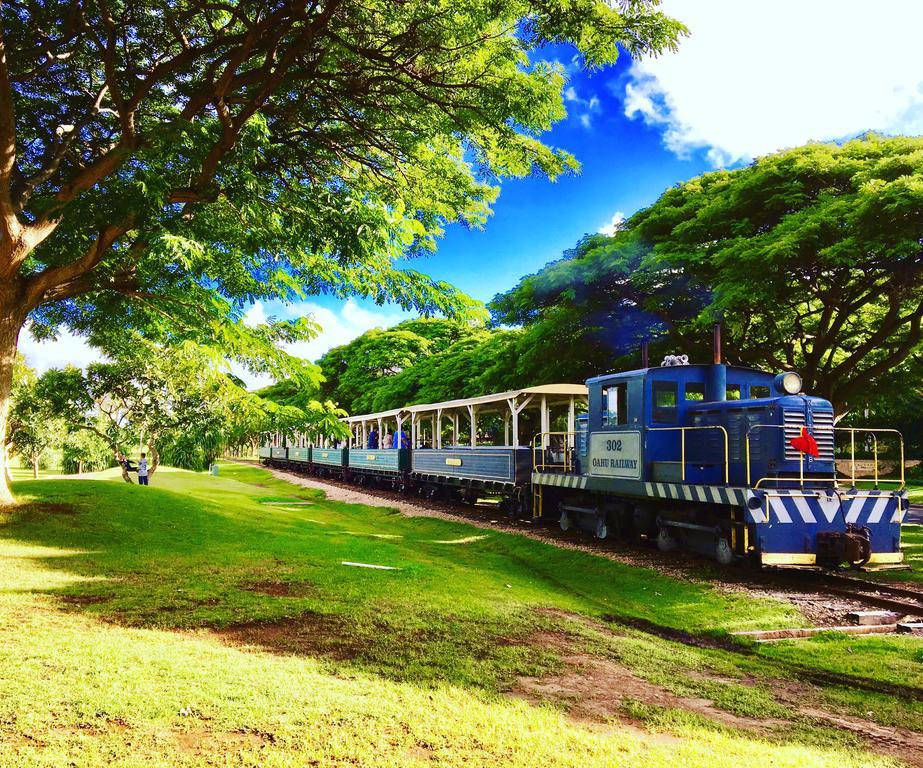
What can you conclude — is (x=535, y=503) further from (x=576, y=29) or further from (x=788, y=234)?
(x=576, y=29)

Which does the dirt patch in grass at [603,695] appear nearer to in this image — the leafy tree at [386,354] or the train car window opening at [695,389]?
the train car window opening at [695,389]

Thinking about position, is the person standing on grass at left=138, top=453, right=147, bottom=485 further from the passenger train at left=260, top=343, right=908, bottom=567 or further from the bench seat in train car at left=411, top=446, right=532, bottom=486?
the passenger train at left=260, top=343, right=908, bottom=567

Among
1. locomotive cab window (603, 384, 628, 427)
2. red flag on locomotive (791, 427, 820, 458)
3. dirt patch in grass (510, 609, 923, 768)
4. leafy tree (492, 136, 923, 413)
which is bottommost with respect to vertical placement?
dirt patch in grass (510, 609, 923, 768)

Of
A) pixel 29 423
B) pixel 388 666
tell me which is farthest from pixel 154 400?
pixel 388 666

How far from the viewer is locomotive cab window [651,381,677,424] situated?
12.1 m

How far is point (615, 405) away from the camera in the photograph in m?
13.2

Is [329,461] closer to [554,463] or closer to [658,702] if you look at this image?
[554,463]

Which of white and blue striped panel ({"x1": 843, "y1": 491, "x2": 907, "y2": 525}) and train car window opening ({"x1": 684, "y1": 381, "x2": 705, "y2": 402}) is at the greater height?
train car window opening ({"x1": 684, "y1": 381, "x2": 705, "y2": 402})

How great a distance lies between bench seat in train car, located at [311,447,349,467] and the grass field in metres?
23.9

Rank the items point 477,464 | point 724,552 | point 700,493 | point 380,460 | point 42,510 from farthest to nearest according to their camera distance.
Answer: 1. point 380,460
2. point 477,464
3. point 42,510
4. point 700,493
5. point 724,552

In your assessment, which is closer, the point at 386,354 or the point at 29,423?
the point at 29,423

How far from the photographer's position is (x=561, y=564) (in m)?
11.9

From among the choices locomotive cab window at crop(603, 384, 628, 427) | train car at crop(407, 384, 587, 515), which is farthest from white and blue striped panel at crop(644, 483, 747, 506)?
train car at crop(407, 384, 587, 515)

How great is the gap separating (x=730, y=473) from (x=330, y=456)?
93.5ft
